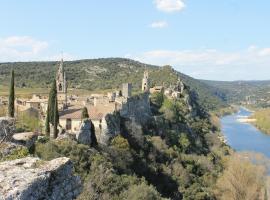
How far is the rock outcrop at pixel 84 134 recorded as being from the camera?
142 feet

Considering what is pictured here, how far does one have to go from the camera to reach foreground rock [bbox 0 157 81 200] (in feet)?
22.0

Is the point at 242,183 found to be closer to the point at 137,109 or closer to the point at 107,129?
the point at 107,129

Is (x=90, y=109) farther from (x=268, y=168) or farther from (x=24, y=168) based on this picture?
(x=24, y=168)

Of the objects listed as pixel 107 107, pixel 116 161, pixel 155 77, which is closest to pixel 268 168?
pixel 107 107

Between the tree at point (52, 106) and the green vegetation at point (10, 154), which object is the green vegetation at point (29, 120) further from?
the green vegetation at point (10, 154)

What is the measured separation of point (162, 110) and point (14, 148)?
77.4 metres

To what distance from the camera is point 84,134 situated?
144 ft

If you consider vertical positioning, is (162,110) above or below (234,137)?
above

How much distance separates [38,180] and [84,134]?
37.1 meters

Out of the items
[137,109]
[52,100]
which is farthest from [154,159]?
[52,100]

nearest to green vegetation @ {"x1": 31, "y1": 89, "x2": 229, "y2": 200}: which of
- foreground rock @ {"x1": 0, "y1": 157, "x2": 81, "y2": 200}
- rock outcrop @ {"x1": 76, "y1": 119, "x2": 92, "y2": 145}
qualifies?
rock outcrop @ {"x1": 76, "y1": 119, "x2": 92, "y2": 145}

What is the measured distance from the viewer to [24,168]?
24.5 feet

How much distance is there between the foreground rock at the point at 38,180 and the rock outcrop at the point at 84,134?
115ft

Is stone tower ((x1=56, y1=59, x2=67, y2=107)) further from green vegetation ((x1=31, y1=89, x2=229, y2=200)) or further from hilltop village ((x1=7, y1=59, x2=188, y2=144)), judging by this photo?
green vegetation ((x1=31, y1=89, x2=229, y2=200))
